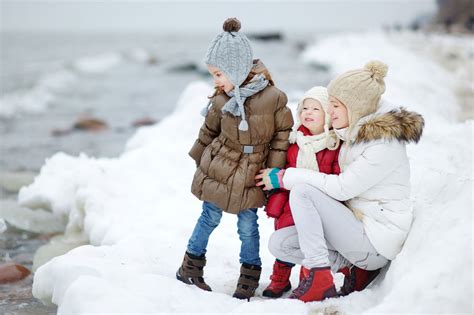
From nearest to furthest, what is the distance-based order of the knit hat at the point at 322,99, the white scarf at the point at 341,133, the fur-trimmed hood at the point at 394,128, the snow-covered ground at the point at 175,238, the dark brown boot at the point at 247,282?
the snow-covered ground at the point at 175,238
the fur-trimmed hood at the point at 394,128
the white scarf at the point at 341,133
the knit hat at the point at 322,99
the dark brown boot at the point at 247,282

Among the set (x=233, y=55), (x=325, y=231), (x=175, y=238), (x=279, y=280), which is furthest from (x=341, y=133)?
(x=175, y=238)

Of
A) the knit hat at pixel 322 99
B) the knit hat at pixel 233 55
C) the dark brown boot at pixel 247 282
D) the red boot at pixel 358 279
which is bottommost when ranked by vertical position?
the dark brown boot at pixel 247 282

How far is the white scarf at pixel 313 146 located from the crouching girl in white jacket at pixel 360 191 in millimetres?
89

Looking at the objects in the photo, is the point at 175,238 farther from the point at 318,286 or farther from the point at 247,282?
the point at 318,286

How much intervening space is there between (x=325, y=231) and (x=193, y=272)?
999mm

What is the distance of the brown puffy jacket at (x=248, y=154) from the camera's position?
353 centimetres

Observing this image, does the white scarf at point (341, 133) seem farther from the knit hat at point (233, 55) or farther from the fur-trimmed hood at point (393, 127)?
the knit hat at point (233, 55)

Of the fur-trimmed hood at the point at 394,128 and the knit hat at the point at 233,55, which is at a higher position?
the knit hat at the point at 233,55

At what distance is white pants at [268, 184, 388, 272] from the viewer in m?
3.28

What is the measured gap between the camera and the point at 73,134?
13.9 metres

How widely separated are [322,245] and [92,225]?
306 centimetres

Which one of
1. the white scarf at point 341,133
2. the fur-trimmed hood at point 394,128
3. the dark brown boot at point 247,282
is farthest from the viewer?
the dark brown boot at point 247,282

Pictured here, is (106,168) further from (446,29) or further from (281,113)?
(446,29)

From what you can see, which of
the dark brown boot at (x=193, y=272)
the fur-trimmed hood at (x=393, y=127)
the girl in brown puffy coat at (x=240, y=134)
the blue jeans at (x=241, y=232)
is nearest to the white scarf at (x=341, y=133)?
the fur-trimmed hood at (x=393, y=127)
